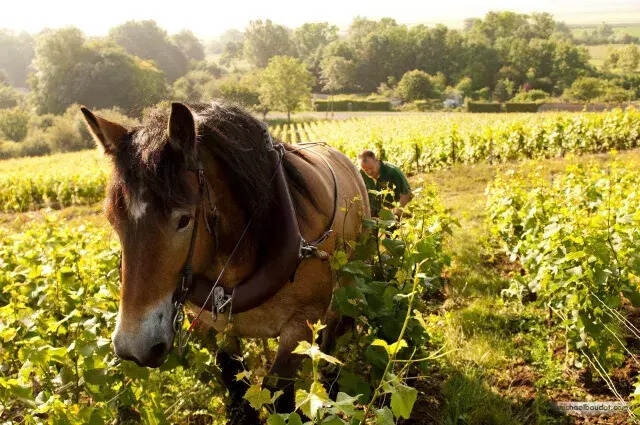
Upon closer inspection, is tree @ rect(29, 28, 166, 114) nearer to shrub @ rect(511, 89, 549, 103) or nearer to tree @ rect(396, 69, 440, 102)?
tree @ rect(396, 69, 440, 102)

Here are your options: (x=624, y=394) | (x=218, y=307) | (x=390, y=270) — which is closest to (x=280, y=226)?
(x=218, y=307)

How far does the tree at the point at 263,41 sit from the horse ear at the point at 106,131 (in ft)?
402

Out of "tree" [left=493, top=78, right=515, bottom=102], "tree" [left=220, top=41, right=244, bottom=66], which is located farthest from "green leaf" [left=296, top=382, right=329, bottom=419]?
"tree" [left=220, top=41, right=244, bottom=66]

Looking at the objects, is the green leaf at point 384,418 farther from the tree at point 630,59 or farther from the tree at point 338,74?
the tree at point 630,59

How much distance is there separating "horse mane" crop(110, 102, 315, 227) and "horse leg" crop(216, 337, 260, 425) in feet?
3.46

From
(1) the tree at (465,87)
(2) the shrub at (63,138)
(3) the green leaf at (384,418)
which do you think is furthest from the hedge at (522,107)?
(3) the green leaf at (384,418)

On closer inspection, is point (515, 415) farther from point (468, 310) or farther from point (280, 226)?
point (280, 226)

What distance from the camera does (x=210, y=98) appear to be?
2.59 metres

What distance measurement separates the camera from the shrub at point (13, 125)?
49.8m

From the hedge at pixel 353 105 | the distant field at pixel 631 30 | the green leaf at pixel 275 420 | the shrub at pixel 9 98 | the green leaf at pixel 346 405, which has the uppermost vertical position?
the distant field at pixel 631 30

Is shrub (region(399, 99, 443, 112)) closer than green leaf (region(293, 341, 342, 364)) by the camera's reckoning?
No

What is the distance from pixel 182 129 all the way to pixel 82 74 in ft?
214

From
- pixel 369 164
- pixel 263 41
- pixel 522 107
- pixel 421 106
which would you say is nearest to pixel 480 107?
pixel 522 107

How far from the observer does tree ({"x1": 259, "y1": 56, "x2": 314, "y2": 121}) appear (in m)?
57.4
